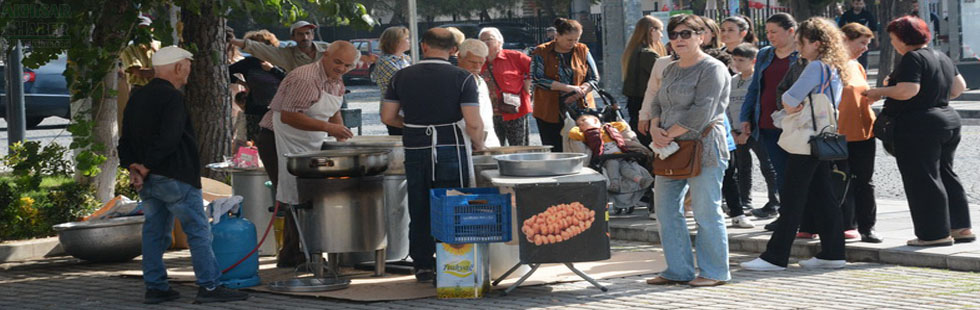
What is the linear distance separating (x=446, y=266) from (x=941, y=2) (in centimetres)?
2150

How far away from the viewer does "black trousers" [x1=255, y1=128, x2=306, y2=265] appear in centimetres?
945

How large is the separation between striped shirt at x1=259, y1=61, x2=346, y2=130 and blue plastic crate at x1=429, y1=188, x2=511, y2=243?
4.98 feet

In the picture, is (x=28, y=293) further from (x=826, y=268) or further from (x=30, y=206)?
(x=826, y=268)

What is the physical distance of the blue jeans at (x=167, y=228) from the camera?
7984 mm

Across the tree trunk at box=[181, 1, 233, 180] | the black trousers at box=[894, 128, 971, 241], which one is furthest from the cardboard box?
the tree trunk at box=[181, 1, 233, 180]

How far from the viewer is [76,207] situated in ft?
35.1

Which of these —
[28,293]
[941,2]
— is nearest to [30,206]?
[28,293]

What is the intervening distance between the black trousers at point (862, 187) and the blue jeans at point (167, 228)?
426cm

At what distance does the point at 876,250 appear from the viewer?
8.91 meters

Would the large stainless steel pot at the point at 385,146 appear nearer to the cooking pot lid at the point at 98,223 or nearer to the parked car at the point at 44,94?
the cooking pot lid at the point at 98,223

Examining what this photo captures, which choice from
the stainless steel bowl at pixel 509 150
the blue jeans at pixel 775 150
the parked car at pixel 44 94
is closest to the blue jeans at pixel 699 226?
the stainless steel bowl at pixel 509 150

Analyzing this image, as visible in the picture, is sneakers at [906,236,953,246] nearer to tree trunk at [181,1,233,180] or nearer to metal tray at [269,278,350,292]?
metal tray at [269,278,350,292]

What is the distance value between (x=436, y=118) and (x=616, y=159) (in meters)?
3.16

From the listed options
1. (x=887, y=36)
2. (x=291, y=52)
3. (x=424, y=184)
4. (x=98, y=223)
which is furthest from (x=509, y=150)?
(x=887, y=36)
